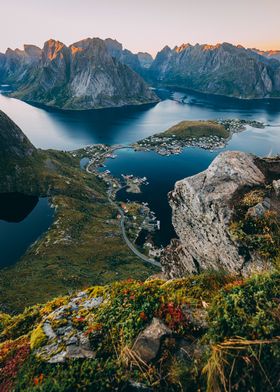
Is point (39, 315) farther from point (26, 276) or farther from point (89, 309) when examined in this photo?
point (26, 276)

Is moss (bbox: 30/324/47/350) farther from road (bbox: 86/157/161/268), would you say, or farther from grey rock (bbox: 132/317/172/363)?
road (bbox: 86/157/161/268)

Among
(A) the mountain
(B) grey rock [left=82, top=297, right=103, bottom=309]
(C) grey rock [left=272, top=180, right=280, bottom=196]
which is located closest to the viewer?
(B) grey rock [left=82, top=297, right=103, bottom=309]

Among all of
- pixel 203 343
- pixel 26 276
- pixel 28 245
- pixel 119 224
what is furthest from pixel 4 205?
pixel 203 343

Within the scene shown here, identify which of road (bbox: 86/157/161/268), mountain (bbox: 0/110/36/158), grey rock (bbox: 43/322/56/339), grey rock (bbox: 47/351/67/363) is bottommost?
road (bbox: 86/157/161/268)

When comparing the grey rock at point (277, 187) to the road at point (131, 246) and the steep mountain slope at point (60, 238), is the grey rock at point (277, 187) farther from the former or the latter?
the road at point (131, 246)

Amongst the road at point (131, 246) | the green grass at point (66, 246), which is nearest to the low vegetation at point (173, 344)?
the green grass at point (66, 246)

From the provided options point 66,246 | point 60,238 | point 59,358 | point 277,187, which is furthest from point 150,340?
point 60,238

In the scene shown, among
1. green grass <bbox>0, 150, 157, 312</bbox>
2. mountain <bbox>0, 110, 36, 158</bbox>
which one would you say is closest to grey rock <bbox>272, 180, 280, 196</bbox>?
green grass <bbox>0, 150, 157, 312</bbox>
